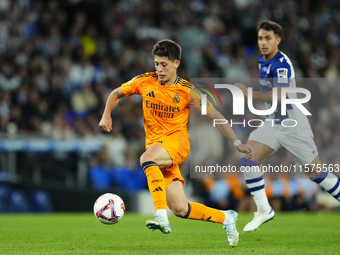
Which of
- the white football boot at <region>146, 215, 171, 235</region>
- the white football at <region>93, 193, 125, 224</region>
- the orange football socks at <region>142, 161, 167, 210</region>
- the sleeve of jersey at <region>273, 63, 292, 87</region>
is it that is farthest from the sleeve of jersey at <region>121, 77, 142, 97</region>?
the sleeve of jersey at <region>273, 63, 292, 87</region>

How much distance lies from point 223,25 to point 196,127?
247 inches

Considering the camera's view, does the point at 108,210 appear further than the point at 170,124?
No

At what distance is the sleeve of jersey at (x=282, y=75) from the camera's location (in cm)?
723

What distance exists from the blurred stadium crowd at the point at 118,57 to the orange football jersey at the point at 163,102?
6.97 meters

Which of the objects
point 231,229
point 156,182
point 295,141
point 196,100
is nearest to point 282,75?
point 295,141

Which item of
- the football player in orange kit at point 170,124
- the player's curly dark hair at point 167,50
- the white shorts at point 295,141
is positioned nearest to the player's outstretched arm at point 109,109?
the football player in orange kit at point 170,124

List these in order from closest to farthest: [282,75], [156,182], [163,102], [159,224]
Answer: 1. [159,224]
2. [156,182]
3. [163,102]
4. [282,75]

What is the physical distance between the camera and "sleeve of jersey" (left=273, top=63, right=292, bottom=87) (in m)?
7.23

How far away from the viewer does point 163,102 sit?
6.03m

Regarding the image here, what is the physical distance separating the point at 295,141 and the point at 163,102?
2.27 metres

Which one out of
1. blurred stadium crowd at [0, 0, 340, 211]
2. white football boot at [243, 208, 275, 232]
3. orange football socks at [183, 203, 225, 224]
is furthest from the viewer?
blurred stadium crowd at [0, 0, 340, 211]

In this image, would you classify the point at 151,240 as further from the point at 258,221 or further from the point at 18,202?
the point at 18,202

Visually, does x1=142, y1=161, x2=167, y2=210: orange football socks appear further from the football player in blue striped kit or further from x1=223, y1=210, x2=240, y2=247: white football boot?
the football player in blue striped kit

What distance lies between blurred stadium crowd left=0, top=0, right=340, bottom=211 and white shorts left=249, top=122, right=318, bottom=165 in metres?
5.58
